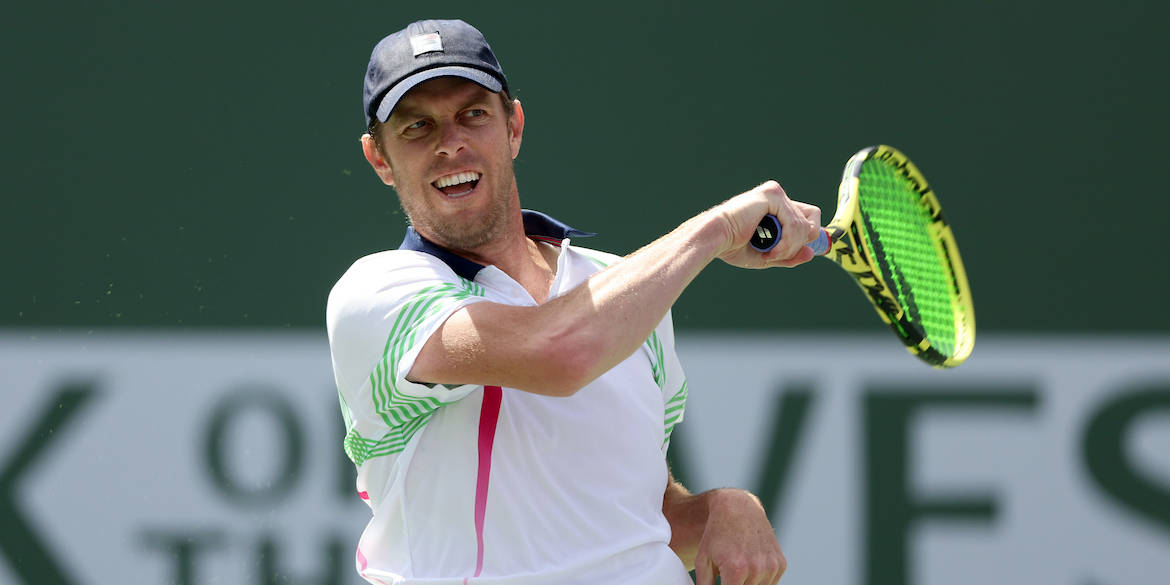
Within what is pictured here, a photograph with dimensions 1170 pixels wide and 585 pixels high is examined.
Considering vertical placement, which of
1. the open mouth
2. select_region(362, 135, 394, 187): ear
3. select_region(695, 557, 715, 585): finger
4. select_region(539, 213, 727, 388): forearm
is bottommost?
select_region(695, 557, 715, 585): finger

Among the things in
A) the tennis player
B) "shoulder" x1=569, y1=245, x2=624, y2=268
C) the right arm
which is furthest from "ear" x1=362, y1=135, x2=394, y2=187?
the right arm

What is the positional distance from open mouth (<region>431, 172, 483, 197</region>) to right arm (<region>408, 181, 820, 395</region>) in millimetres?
338

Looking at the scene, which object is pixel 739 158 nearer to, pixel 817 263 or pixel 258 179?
pixel 817 263

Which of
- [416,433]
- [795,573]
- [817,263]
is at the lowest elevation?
[795,573]

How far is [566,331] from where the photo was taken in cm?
177

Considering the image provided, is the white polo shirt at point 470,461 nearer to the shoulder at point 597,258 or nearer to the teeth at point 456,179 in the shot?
the teeth at point 456,179

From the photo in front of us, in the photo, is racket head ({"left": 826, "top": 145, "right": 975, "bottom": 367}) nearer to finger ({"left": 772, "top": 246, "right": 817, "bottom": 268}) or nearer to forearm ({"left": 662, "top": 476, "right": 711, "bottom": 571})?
finger ({"left": 772, "top": 246, "right": 817, "bottom": 268})

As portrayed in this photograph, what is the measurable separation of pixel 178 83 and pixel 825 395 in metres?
2.06

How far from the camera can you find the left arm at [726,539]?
81.7 inches

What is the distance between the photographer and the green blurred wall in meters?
3.85

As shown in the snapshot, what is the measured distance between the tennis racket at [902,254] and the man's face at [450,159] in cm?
59

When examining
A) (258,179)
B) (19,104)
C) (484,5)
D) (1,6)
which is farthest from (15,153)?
(484,5)

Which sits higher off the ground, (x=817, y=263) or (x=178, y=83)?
(x=178, y=83)

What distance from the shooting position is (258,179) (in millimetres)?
3863
